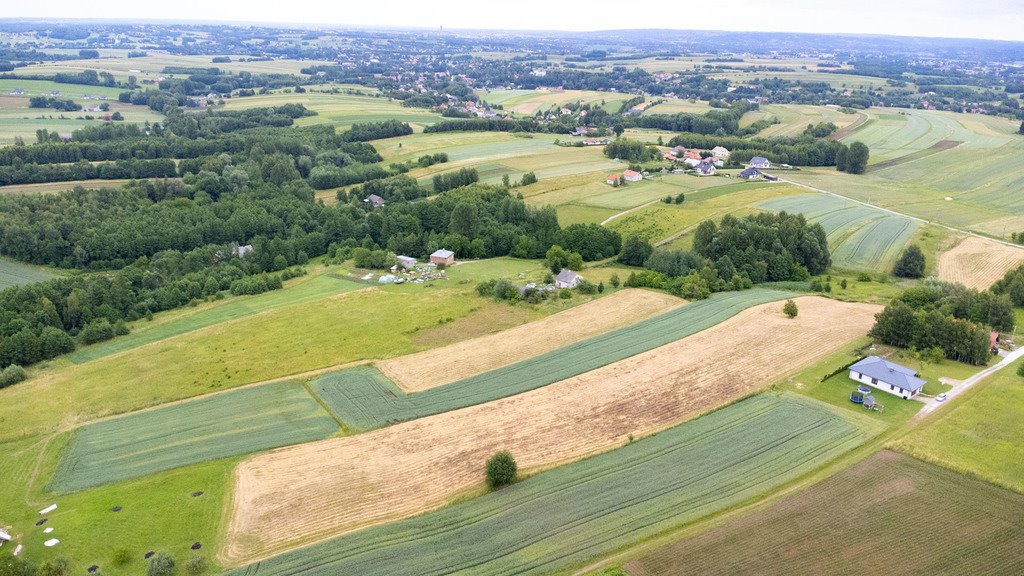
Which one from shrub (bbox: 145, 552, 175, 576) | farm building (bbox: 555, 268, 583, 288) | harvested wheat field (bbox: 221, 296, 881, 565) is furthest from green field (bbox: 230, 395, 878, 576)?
farm building (bbox: 555, 268, 583, 288)

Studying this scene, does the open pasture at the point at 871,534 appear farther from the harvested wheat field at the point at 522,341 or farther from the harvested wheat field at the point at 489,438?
the harvested wheat field at the point at 522,341

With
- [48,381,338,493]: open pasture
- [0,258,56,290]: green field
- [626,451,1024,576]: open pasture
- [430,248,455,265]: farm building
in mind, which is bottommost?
[0,258,56,290]: green field

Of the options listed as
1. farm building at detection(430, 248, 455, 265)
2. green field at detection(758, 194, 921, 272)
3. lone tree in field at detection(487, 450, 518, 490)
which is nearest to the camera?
lone tree in field at detection(487, 450, 518, 490)

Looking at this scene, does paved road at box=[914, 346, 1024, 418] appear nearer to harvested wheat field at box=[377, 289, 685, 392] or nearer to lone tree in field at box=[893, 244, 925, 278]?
lone tree in field at box=[893, 244, 925, 278]

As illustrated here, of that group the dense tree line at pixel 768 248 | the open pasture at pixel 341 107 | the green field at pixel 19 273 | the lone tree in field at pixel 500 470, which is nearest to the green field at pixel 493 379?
the lone tree in field at pixel 500 470

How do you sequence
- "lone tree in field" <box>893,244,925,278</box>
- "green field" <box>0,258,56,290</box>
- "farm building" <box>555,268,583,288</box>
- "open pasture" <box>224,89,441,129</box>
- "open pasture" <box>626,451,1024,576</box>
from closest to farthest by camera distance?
"open pasture" <box>626,451,1024,576</box> < "farm building" <box>555,268,583,288</box> < "lone tree in field" <box>893,244,925,278</box> < "green field" <box>0,258,56,290</box> < "open pasture" <box>224,89,441,129</box>

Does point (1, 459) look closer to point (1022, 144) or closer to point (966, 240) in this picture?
point (966, 240)
